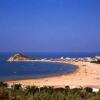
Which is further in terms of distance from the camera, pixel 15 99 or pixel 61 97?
pixel 61 97

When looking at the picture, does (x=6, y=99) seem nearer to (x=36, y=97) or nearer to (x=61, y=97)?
(x=36, y=97)

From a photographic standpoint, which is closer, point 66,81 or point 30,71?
point 66,81

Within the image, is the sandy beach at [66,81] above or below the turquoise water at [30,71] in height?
below

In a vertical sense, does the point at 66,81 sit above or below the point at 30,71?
below

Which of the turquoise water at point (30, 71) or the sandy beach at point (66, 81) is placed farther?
the turquoise water at point (30, 71)

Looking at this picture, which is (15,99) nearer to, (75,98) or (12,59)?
(75,98)

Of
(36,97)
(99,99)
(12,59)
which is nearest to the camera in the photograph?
(99,99)

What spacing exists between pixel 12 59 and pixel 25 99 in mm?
107501

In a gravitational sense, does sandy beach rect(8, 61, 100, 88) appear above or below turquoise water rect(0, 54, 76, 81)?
below

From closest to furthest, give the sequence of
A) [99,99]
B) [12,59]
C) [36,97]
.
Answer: [99,99] < [36,97] < [12,59]

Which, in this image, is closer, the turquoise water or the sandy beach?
the sandy beach

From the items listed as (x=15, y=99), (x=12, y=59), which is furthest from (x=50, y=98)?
(x=12, y=59)

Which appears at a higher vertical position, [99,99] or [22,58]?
[22,58]

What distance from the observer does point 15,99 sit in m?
13.5
